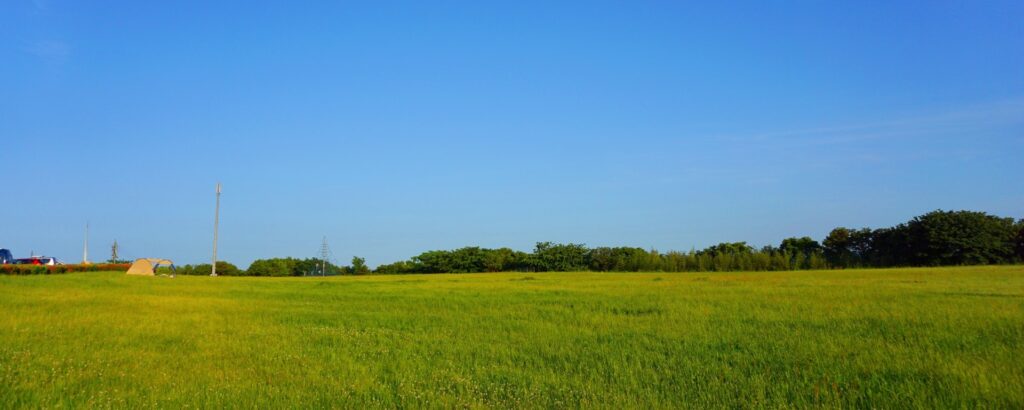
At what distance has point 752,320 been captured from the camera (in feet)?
37.3

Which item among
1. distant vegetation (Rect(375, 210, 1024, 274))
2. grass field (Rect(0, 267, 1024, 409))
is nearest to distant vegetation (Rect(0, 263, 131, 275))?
grass field (Rect(0, 267, 1024, 409))

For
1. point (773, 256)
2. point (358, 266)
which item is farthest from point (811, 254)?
point (358, 266)

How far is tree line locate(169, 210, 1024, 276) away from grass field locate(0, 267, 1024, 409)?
42505mm

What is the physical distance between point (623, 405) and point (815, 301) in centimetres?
1116

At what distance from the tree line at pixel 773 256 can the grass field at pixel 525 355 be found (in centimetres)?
4251

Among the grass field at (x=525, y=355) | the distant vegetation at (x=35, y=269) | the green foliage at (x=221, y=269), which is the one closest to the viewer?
the grass field at (x=525, y=355)

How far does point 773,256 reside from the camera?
2235 inches

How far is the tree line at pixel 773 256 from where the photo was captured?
181 ft

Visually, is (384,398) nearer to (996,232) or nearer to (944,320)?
(944,320)

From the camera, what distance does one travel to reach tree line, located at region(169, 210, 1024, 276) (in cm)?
5525

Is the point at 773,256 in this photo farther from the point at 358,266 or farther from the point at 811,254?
the point at 358,266

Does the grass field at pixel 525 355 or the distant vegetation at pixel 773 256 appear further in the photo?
the distant vegetation at pixel 773 256

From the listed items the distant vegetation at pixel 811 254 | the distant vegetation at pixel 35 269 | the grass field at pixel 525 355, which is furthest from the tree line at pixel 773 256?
the grass field at pixel 525 355

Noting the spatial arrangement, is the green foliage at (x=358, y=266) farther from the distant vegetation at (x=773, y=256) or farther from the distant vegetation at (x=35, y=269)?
the distant vegetation at (x=35, y=269)
